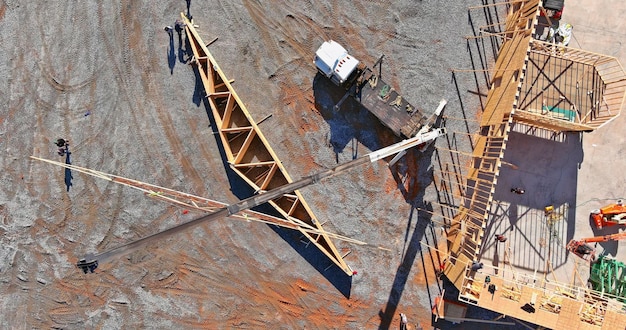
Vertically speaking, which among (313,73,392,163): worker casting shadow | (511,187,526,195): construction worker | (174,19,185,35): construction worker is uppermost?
(174,19,185,35): construction worker

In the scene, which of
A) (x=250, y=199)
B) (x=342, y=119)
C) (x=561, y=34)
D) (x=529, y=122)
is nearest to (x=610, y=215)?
(x=529, y=122)

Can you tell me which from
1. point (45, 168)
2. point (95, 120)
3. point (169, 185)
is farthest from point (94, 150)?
point (169, 185)

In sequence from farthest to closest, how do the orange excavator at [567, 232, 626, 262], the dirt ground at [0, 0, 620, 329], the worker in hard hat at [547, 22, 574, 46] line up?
1. the dirt ground at [0, 0, 620, 329]
2. the orange excavator at [567, 232, 626, 262]
3. the worker in hard hat at [547, 22, 574, 46]

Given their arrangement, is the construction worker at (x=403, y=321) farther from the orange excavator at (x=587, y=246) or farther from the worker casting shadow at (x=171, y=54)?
the worker casting shadow at (x=171, y=54)

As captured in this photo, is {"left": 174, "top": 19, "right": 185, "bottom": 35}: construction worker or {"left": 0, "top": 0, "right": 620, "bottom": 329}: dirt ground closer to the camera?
{"left": 174, "top": 19, "right": 185, "bottom": 35}: construction worker

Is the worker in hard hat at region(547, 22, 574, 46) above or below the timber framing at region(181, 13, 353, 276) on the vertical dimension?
above

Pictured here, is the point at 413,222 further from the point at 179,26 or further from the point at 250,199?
the point at 179,26

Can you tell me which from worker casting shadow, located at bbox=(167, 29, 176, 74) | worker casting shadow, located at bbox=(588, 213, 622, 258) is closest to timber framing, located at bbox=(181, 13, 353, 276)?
worker casting shadow, located at bbox=(167, 29, 176, 74)

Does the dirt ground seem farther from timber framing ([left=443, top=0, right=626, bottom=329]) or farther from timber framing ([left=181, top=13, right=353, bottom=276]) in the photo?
timber framing ([left=443, top=0, right=626, bottom=329])
